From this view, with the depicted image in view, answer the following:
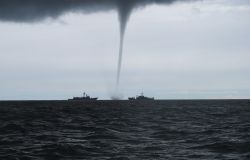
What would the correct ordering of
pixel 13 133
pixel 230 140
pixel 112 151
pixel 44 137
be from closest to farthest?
pixel 112 151
pixel 230 140
pixel 44 137
pixel 13 133

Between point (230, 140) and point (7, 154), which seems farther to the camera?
point (230, 140)

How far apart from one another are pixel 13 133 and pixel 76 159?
11.6m

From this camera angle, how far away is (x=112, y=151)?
20078 millimetres

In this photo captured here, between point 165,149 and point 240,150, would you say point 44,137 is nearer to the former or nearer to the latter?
point 165,149

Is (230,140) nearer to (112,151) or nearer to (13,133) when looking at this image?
(112,151)

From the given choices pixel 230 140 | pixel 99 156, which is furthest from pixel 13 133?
pixel 230 140

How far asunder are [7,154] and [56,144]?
10.9 ft

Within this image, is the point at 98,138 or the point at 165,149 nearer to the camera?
the point at 165,149

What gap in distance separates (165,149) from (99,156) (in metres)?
3.48

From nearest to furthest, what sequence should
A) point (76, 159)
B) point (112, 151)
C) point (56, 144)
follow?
point (76, 159), point (112, 151), point (56, 144)

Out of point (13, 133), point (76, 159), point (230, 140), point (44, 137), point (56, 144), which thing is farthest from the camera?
point (13, 133)

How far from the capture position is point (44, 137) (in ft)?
84.6

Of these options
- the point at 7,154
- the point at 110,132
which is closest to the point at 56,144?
the point at 7,154

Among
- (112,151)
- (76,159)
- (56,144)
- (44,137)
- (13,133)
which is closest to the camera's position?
(76,159)
